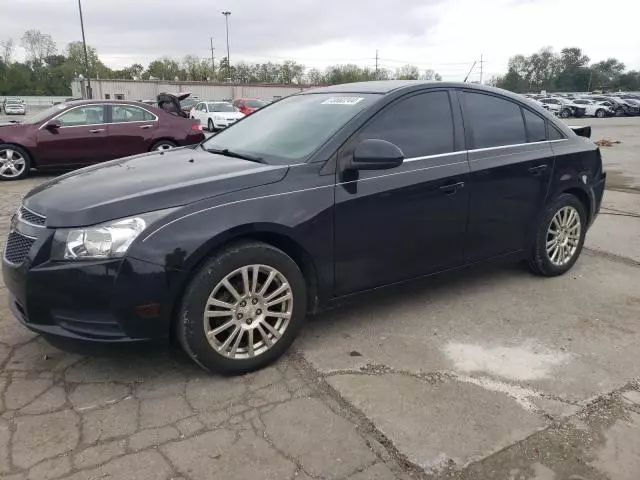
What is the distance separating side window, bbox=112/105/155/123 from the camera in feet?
33.6

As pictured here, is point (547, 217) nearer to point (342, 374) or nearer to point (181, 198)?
point (342, 374)

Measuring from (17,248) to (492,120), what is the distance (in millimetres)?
3352

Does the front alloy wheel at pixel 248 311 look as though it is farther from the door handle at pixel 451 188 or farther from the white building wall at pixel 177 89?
the white building wall at pixel 177 89

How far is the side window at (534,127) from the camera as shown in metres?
4.38

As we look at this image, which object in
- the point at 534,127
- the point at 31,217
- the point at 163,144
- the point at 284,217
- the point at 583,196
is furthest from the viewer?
the point at 163,144

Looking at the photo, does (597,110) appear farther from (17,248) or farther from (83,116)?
(17,248)

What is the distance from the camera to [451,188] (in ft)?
12.3

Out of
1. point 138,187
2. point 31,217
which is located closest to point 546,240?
point 138,187

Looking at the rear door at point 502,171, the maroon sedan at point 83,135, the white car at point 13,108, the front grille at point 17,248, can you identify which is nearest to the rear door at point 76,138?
the maroon sedan at point 83,135

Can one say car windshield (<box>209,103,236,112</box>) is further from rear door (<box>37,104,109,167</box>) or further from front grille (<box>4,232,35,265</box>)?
front grille (<box>4,232,35,265</box>)

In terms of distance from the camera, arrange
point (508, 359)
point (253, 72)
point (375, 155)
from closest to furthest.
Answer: point (375, 155), point (508, 359), point (253, 72)

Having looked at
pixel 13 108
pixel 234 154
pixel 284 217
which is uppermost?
pixel 13 108

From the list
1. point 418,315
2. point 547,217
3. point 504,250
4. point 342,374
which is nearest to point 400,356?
point 342,374

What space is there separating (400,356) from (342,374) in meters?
0.43
